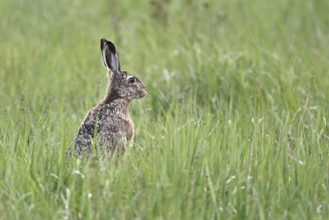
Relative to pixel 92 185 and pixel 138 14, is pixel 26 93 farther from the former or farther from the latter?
pixel 138 14

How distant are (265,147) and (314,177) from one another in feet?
1.60

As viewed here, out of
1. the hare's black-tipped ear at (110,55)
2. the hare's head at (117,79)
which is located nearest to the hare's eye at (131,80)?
the hare's head at (117,79)

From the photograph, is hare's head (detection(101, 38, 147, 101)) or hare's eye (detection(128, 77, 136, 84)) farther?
hare's eye (detection(128, 77, 136, 84))

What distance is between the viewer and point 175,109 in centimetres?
645

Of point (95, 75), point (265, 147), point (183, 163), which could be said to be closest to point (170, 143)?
point (183, 163)

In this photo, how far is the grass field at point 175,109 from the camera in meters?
4.12

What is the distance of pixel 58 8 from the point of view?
10.9 m

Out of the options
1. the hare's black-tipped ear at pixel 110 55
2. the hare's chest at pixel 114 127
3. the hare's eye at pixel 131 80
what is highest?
the hare's black-tipped ear at pixel 110 55

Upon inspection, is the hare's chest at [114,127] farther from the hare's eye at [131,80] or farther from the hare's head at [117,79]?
the hare's eye at [131,80]

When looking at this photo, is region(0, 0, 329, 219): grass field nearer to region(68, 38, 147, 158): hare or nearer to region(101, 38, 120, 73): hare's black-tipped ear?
region(68, 38, 147, 158): hare

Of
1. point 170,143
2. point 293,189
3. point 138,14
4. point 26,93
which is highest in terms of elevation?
point 138,14

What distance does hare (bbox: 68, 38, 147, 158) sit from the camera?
4.87m

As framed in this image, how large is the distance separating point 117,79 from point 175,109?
1106mm

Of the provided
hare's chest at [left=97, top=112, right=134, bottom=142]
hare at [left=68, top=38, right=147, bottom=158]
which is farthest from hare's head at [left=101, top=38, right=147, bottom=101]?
hare's chest at [left=97, top=112, right=134, bottom=142]
